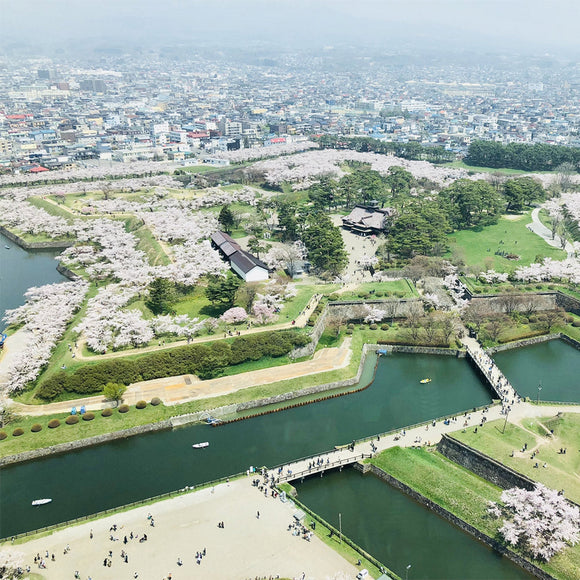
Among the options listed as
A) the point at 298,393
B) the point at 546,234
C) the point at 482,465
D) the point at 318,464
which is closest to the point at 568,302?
the point at 546,234

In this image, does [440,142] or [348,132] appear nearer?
[440,142]

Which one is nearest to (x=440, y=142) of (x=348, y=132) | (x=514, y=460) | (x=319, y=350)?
(x=348, y=132)

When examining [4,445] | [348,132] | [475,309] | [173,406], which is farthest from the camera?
[348,132]

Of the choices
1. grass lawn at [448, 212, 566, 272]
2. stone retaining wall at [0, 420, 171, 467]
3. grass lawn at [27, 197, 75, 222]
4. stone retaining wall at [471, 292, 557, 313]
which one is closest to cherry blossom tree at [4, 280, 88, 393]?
stone retaining wall at [0, 420, 171, 467]

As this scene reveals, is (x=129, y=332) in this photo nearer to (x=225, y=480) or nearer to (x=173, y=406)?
(x=173, y=406)

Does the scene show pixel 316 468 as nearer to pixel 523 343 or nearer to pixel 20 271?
pixel 523 343

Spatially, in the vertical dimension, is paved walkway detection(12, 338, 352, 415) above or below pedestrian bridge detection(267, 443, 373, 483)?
below

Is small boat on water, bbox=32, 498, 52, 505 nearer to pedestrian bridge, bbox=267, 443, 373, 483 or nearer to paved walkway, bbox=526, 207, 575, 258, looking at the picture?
pedestrian bridge, bbox=267, 443, 373, 483
